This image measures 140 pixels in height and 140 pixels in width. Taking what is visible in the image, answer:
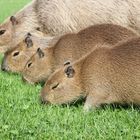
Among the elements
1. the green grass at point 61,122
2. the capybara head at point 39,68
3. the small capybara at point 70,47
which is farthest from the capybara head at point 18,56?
the green grass at point 61,122

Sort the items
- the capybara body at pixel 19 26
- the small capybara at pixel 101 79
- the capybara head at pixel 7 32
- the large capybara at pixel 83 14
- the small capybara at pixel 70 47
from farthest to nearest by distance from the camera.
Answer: the capybara head at pixel 7 32 < the capybara body at pixel 19 26 < the large capybara at pixel 83 14 < the small capybara at pixel 70 47 < the small capybara at pixel 101 79

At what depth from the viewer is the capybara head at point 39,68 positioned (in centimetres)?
791

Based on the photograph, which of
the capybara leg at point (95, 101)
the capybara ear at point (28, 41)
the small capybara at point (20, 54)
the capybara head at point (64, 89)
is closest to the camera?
the capybara leg at point (95, 101)

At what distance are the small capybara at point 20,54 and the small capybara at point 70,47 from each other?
799mm

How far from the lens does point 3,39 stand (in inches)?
409

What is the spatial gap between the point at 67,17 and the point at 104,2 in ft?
2.76

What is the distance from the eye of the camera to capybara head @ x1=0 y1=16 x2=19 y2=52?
10188 millimetres

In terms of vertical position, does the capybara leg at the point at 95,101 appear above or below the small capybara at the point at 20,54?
above

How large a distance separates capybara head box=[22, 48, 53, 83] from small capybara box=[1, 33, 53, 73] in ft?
2.91

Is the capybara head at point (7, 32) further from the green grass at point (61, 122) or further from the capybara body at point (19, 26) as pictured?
the green grass at point (61, 122)

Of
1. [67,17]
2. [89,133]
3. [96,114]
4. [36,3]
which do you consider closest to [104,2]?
[67,17]

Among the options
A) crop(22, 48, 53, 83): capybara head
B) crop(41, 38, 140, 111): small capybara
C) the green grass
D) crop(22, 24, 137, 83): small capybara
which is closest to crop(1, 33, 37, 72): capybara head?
crop(22, 24, 137, 83): small capybara

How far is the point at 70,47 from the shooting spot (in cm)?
773

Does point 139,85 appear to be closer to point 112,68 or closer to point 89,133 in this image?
point 112,68
